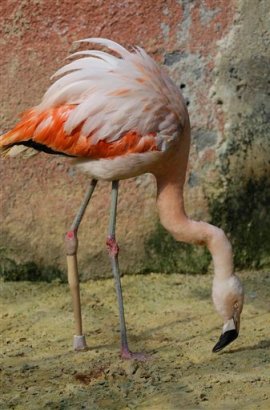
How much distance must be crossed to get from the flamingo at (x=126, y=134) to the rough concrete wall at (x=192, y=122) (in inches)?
33.5

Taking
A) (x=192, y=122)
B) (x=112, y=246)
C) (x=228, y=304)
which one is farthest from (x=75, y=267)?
(x=192, y=122)

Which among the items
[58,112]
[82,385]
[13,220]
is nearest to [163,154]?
[58,112]

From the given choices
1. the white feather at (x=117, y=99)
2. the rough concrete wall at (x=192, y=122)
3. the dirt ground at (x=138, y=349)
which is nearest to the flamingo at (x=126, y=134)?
the white feather at (x=117, y=99)

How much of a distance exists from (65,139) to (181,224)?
2.23 ft

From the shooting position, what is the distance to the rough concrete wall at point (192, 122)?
4918 mm

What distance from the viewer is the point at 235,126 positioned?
5109 millimetres

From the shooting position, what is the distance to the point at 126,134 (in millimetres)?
3916

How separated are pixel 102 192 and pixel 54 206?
0.29 metres

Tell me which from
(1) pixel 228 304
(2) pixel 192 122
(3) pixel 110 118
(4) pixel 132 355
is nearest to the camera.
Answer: (3) pixel 110 118

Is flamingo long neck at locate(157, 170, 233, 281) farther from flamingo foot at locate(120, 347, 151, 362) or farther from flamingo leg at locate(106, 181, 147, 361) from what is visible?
flamingo foot at locate(120, 347, 151, 362)

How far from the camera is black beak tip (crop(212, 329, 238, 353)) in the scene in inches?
157

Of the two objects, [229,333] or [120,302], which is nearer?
[229,333]

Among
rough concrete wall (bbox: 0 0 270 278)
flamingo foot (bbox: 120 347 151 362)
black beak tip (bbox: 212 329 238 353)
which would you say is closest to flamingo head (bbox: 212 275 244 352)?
black beak tip (bbox: 212 329 238 353)

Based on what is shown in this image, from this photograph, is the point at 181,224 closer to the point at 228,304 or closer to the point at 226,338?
the point at 228,304
